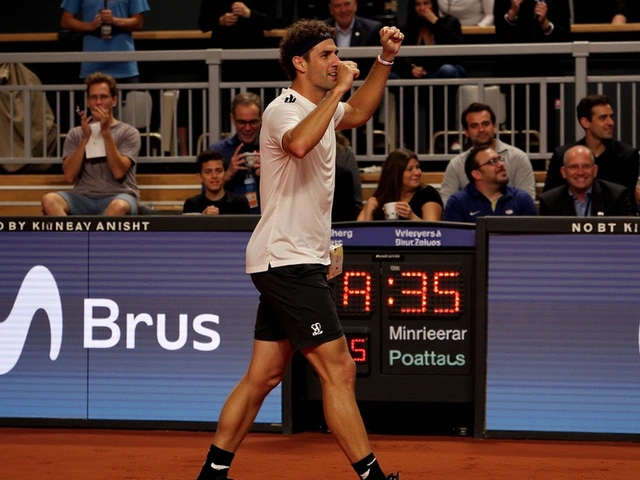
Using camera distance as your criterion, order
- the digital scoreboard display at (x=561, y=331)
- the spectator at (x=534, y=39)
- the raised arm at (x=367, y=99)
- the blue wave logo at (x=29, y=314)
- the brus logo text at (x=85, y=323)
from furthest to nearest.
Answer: the spectator at (x=534, y=39) → the blue wave logo at (x=29, y=314) → the brus logo text at (x=85, y=323) → the digital scoreboard display at (x=561, y=331) → the raised arm at (x=367, y=99)

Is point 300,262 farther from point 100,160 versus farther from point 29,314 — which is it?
point 100,160

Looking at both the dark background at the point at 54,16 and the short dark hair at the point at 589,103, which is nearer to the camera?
the short dark hair at the point at 589,103

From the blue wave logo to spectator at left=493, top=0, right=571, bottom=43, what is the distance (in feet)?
19.9

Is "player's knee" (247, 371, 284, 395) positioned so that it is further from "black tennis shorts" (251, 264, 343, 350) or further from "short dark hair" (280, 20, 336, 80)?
"short dark hair" (280, 20, 336, 80)

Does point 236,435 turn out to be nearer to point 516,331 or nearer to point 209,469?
point 209,469

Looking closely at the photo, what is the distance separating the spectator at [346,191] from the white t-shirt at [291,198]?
145 inches

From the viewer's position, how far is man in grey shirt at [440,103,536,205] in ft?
33.9

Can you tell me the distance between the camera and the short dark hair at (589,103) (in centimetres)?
1000

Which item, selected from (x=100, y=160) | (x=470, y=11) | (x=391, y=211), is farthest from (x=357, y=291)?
(x=470, y=11)

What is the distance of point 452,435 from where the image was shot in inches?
319

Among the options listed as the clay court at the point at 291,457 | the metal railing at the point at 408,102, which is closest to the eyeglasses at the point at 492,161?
the metal railing at the point at 408,102

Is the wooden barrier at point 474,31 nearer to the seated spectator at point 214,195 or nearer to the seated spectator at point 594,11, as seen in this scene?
the seated spectator at point 594,11

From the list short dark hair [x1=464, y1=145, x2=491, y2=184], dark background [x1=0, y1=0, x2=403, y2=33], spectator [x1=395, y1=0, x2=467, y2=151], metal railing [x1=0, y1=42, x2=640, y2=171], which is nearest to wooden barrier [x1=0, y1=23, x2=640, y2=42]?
metal railing [x1=0, y1=42, x2=640, y2=171]

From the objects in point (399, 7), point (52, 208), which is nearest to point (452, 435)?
point (52, 208)
